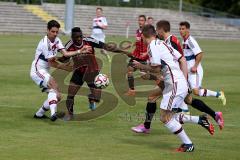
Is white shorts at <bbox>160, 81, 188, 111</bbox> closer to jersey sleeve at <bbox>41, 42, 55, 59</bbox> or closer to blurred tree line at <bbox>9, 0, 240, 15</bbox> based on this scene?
jersey sleeve at <bbox>41, 42, 55, 59</bbox>

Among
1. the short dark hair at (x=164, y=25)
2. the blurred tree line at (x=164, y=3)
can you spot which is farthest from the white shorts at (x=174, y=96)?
the blurred tree line at (x=164, y=3)

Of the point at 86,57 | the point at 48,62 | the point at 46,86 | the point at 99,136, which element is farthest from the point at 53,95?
the point at 99,136

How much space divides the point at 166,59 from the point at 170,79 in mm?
372

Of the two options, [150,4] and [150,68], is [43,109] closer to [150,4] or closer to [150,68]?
[150,68]

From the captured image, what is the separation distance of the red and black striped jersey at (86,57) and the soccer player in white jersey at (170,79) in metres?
3.27

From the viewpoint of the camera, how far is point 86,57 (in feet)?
47.6

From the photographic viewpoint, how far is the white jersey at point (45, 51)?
528 inches

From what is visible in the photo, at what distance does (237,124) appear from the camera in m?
13.5

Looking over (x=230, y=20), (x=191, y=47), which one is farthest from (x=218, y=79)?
(x=230, y=20)

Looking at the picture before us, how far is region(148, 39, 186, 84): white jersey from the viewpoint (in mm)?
10570

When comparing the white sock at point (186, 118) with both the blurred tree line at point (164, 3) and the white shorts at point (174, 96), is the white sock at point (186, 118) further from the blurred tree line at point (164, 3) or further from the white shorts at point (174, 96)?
the blurred tree line at point (164, 3)

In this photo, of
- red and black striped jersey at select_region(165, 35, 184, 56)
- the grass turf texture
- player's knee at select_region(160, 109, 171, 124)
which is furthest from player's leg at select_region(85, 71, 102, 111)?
player's knee at select_region(160, 109, 171, 124)

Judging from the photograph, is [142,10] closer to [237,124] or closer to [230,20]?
[230,20]

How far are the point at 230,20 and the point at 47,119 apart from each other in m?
64.2
